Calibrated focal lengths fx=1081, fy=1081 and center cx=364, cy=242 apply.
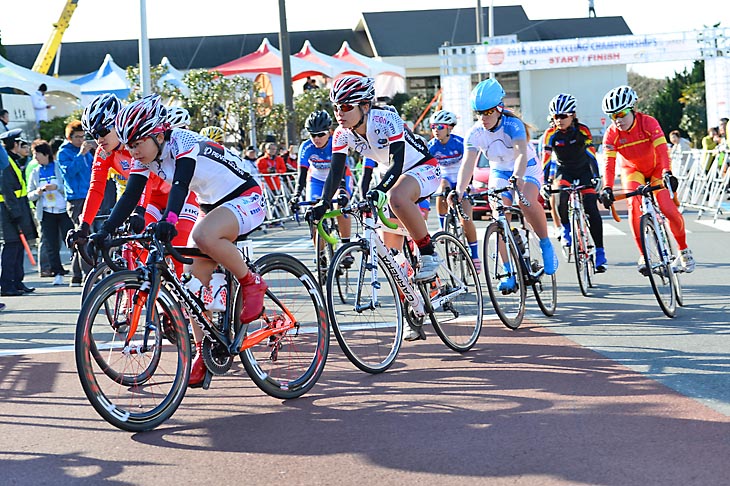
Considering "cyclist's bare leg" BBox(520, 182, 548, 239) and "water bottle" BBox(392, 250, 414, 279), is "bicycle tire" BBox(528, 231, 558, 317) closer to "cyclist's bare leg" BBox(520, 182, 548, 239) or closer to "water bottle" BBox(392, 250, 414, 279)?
"cyclist's bare leg" BBox(520, 182, 548, 239)

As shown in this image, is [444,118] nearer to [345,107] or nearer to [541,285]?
[541,285]

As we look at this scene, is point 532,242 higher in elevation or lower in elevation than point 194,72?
lower

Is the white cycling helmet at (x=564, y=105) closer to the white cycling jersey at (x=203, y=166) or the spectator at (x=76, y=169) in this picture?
the white cycling jersey at (x=203, y=166)

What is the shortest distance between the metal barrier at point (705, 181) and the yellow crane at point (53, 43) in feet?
112

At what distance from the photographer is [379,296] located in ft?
23.5

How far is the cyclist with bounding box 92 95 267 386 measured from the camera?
603 cm

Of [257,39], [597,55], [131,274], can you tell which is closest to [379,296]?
[131,274]

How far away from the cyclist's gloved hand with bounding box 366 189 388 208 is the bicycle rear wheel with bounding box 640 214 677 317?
9.57ft

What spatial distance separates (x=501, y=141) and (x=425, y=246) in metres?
2.44

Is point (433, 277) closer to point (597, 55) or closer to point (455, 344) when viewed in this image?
point (455, 344)

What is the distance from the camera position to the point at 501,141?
32.6ft

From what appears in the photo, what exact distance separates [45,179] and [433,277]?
8.45 m

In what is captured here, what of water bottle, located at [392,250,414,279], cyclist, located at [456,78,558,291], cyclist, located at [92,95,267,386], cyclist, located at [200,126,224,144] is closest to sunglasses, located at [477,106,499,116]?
cyclist, located at [456,78,558,291]

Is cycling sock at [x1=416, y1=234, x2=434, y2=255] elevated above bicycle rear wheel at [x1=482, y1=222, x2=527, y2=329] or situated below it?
above
